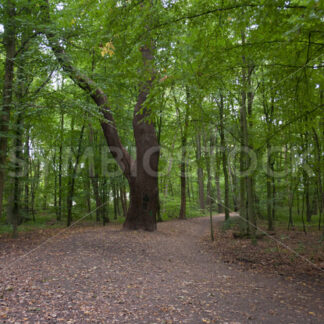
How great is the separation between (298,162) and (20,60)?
9.96m

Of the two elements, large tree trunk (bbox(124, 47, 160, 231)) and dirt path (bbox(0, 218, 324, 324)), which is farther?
large tree trunk (bbox(124, 47, 160, 231))

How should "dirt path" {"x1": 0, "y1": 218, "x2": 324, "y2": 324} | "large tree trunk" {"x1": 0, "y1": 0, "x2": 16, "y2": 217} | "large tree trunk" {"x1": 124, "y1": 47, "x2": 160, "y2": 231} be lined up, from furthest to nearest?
1. "large tree trunk" {"x1": 124, "y1": 47, "x2": 160, "y2": 231}
2. "large tree trunk" {"x1": 0, "y1": 0, "x2": 16, "y2": 217}
3. "dirt path" {"x1": 0, "y1": 218, "x2": 324, "y2": 324}

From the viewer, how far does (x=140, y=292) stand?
4.44 meters

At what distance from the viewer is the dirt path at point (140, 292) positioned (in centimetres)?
353

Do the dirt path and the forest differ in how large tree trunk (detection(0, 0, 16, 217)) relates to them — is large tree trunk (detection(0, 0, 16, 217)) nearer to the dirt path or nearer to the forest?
the forest

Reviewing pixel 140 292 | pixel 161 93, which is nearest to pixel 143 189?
pixel 140 292

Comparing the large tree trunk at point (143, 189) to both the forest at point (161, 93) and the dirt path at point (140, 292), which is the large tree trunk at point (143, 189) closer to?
the forest at point (161, 93)

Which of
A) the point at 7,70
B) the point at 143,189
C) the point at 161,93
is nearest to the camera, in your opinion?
the point at 161,93

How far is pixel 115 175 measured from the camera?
14102 mm

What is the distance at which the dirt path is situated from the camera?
11.6ft

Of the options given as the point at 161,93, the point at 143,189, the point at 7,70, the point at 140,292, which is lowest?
the point at 140,292

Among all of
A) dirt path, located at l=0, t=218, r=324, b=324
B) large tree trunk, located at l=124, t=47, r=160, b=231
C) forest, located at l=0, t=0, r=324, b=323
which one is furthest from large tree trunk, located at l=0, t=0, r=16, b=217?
large tree trunk, located at l=124, t=47, r=160, b=231

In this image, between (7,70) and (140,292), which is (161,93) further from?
(7,70)

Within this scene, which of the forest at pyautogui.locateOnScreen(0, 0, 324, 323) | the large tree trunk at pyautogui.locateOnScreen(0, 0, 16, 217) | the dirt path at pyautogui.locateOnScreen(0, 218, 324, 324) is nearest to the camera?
the dirt path at pyautogui.locateOnScreen(0, 218, 324, 324)
